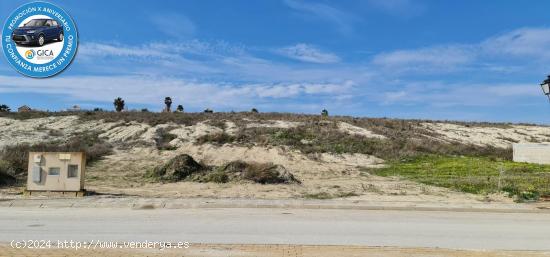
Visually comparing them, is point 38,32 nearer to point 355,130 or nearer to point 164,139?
point 164,139

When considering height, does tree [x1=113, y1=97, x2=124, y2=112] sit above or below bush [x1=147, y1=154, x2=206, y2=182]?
above

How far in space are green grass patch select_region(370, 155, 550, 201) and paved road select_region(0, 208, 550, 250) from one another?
15.7 feet

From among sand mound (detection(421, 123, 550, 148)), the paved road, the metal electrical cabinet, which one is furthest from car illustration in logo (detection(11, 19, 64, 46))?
sand mound (detection(421, 123, 550, 148))

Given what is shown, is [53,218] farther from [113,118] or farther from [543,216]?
[113,118]

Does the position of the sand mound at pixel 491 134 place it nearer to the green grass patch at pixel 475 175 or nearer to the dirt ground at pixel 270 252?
the green grass patch at pixel 475 175

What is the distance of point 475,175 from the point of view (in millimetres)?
25203

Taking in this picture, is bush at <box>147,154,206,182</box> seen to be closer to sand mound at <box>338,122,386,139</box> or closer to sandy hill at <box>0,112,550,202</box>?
sandy hill at <box>0,112,550,202</box>

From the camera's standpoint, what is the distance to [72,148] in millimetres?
32062

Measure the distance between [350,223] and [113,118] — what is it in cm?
3348

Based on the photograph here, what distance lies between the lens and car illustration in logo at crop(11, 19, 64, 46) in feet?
46.7

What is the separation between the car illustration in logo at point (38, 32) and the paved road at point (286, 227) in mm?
4887

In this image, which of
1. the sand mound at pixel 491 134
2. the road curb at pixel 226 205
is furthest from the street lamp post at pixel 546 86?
the sand mound at pixel 491 134

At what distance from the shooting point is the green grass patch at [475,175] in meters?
20.3

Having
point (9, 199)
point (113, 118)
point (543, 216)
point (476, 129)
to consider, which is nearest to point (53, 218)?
point (9, 199)
